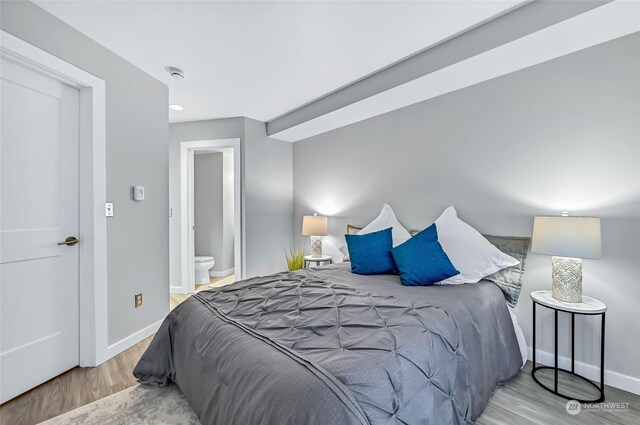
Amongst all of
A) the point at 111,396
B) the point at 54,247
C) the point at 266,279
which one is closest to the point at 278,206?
the point at 266,279

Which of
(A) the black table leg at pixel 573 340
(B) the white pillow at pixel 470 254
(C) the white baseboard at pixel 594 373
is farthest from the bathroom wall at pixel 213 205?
(A) the black table leg at pixel 573 340

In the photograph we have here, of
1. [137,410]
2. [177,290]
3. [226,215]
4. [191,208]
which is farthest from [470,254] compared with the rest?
[226,215]

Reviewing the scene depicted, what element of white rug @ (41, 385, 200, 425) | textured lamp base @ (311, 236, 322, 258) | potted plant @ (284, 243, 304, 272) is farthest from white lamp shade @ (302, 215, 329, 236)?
white rug @ (41, 385, 200, 425)

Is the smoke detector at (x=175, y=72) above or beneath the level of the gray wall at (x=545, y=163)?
above

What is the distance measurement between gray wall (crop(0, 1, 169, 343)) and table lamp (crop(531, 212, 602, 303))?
3202mm

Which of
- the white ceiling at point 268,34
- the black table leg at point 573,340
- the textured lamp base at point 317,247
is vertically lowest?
the black table leg at point 573,340

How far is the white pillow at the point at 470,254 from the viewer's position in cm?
217

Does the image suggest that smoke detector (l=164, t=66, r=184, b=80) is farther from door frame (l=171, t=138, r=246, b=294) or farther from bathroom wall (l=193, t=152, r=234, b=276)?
bathroom wall (l=193, t=152, r=234, b=276)

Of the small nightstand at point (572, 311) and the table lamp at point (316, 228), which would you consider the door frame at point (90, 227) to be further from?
the small nightstand at point (572, 311)

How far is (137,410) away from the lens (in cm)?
171

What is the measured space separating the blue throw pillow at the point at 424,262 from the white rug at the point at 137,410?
161 centimetres

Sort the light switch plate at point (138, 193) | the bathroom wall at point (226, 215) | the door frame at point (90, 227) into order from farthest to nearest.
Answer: the bathroom wall at point (226, 215)
the light switch plate at point (138, 193)
the door frame at point (90, 227)

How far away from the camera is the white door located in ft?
6.05

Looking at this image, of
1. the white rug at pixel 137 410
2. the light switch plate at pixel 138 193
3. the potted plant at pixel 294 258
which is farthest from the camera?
the potted plant at pixel 294 258
